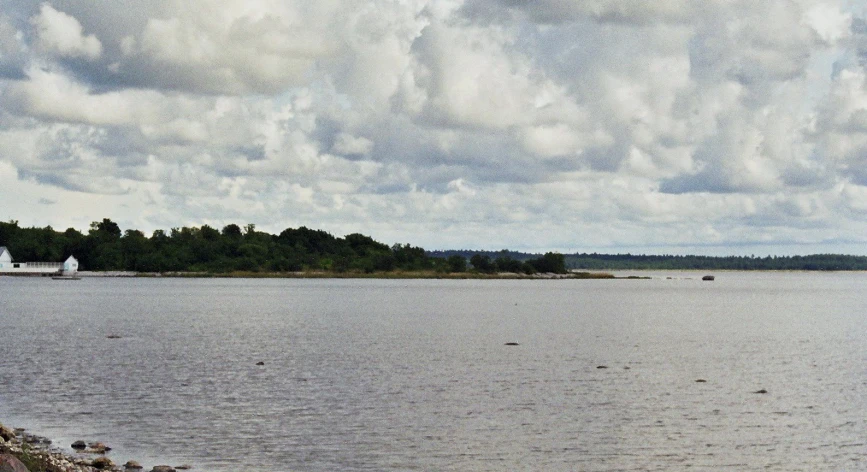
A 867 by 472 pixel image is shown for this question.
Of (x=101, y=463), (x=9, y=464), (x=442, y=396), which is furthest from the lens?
(x=442, y=396)

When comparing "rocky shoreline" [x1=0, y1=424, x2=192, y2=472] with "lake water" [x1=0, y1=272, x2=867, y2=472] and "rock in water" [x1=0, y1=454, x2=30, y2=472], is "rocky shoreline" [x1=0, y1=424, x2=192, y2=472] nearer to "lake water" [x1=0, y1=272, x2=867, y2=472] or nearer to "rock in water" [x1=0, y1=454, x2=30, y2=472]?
"rock in water" [x1=0, y1=454, x2=30, y2=472]

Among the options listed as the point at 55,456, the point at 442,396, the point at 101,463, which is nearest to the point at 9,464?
the point at 101,463

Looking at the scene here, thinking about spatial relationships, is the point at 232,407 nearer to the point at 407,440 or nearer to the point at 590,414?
the point at 407,440

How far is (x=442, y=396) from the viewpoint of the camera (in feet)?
186

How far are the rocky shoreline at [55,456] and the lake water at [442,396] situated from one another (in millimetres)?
1079

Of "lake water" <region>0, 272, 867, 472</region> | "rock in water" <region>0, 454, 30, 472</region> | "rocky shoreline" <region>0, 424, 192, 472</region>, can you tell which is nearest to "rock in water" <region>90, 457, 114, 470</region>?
"rocky shoreline" <region>0, 424, 192, 472</region>

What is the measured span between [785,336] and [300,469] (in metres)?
85.3

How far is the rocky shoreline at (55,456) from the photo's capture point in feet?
104

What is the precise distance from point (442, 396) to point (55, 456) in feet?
82.6

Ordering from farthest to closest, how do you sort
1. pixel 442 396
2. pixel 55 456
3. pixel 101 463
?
pixel 442 396 < pixel 55 456 < pixel 101 463

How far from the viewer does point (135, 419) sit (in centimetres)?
4803

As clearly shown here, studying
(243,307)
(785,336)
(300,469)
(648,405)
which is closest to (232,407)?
(300,469)

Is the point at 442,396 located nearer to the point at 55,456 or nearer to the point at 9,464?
the point at 55,456

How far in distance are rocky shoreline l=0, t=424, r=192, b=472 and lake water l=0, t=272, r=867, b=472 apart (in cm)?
108
